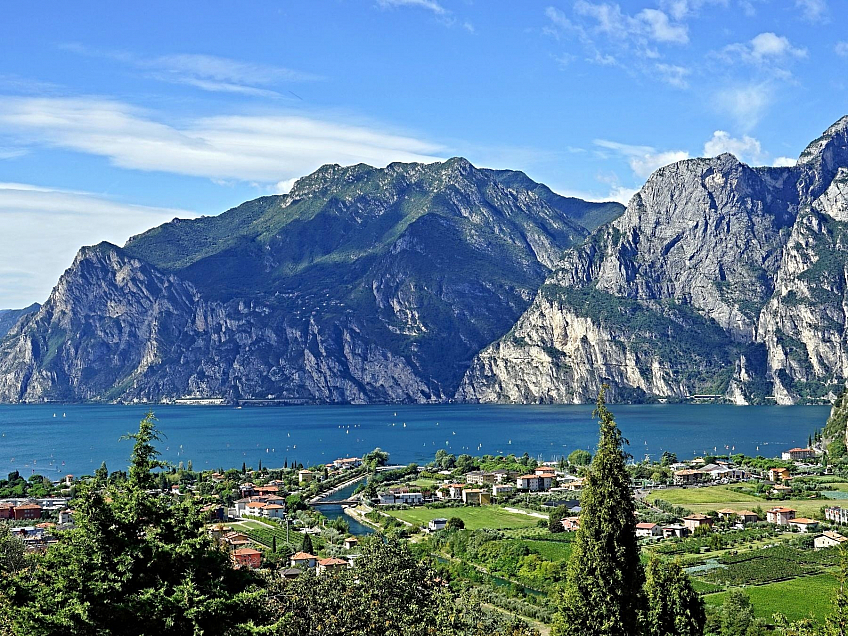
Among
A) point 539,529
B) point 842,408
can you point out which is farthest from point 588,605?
point 842,408

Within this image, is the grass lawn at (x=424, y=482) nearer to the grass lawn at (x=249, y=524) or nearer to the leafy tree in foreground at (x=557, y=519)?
the leafy tree in foreground at (x=557, y=519)

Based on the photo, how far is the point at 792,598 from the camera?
3588 cm

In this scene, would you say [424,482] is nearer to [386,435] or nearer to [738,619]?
[738,619]

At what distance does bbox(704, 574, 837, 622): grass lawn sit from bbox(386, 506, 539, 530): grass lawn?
20273 mm

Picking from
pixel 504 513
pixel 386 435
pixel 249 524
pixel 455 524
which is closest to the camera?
pixel 455 524

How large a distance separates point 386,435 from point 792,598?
339 feet

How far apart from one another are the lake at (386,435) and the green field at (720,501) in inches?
830

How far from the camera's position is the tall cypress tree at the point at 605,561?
45.0ft

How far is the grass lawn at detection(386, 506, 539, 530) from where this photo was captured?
5750 centimetres

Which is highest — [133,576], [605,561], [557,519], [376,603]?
[133,576]

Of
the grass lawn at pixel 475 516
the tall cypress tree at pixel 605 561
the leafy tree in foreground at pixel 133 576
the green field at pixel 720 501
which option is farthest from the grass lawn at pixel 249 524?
the leafy tree in foreground at pixel 133 576

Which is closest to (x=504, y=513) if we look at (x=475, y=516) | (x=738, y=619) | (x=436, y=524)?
(x=475, y=516)

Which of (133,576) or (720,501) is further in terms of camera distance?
(720,501)

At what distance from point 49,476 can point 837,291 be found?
169588 mm
